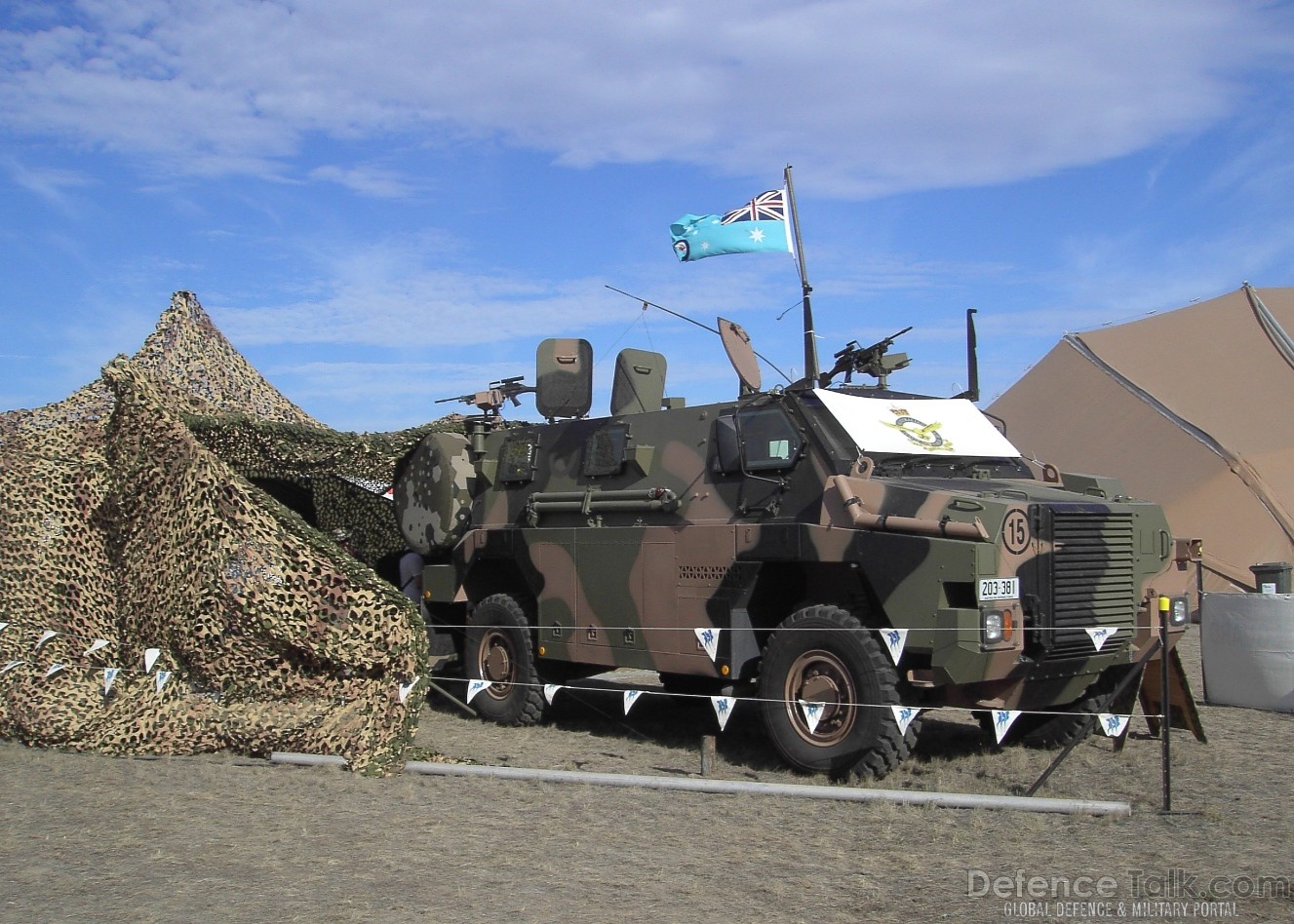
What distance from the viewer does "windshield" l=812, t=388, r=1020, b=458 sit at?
8.13 m

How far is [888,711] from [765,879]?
1.98m

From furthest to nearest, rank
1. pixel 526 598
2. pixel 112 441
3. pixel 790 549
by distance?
pixel 526 598 → pixel 112 441 → pixel 790 549

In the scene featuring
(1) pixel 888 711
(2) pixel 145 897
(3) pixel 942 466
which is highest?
(3) pixel 942 466

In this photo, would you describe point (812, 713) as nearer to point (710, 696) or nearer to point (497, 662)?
point (710, 696)

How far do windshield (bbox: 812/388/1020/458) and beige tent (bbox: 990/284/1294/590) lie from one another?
891cm

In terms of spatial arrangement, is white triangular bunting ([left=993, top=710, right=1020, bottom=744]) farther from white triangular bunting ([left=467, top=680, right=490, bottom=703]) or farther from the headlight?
white triangular bunting ([left=467, top=680, right=490, bottom=703])

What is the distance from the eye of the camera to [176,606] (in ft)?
28.7

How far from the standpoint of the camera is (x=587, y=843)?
19.7ft

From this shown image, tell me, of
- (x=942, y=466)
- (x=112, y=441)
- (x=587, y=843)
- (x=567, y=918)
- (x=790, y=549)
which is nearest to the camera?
(x=567, y=918)

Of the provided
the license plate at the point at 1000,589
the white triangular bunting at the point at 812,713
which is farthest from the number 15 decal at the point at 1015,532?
the white triangular bunting at the point at 812,713

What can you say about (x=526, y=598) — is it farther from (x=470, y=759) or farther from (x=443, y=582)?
(x=470, y=759)

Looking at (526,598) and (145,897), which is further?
(526,598)

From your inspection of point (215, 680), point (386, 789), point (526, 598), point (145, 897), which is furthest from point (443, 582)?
point (145, 897)

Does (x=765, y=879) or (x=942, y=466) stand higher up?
(x=942, y=466)
